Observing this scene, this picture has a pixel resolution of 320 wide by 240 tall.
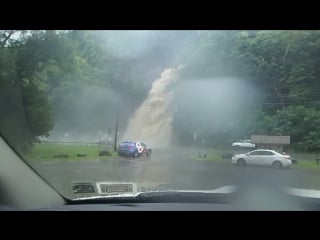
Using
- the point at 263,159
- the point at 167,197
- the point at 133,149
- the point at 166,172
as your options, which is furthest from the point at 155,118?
the point at 263,159

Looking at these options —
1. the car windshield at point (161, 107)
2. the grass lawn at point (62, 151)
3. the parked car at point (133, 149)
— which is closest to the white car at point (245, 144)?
the car windshield at point (161, 107)

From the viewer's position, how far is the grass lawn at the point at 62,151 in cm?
370

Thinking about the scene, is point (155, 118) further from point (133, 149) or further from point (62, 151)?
point (62, 151)

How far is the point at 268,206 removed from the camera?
338 cm

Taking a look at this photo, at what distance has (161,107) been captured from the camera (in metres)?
3.91

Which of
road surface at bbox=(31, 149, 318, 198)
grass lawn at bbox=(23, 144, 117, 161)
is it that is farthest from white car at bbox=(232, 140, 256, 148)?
grass lawn at bbox=(23, 144, 117, 161)

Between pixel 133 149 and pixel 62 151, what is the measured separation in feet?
2.00

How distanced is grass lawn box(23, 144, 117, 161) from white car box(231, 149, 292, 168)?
1.05 metres

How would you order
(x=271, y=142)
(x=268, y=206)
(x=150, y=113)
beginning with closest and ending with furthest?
(x=268, y=206) < (x=271, y=142) < (x=150, y=113)

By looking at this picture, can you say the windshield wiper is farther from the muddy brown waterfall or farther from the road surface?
the muddy brown waterfall
